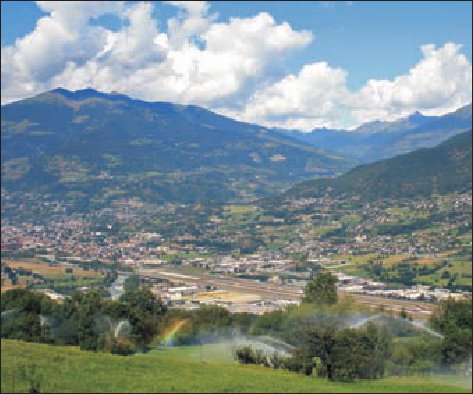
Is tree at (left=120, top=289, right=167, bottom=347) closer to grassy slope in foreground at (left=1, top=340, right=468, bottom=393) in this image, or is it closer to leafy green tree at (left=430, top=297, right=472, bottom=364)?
grassy slope in foreground at (left=1, top=340, right=468, bottom=393)

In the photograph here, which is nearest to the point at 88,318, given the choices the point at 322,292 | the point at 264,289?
the point at 322,292

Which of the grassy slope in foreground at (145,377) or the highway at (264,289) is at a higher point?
the grassy slope in foreground at (145,377)

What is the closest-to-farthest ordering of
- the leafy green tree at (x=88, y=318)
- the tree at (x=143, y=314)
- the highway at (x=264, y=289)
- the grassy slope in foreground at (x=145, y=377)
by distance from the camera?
the grassy slope in foreground at (x=145, y=377), the leafy green tree at (x=88, y=318), the tree at (x=143, y=314), the highway at (x=264, y=289)

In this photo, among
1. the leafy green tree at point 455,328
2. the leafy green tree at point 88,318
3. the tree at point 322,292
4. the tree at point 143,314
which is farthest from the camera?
the tree at point 322,292

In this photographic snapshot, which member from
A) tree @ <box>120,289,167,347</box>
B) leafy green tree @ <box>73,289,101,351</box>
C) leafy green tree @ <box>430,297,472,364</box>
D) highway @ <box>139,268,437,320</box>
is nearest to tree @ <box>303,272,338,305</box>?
leafy green tree @ <box>430,297,472,364</box>

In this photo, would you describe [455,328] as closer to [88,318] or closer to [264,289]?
[88,318]

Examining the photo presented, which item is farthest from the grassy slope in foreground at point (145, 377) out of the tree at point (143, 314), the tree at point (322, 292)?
the tree at point (322, 292)

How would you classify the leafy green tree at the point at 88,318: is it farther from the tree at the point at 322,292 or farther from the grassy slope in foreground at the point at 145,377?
the tree at the point at 322,292
